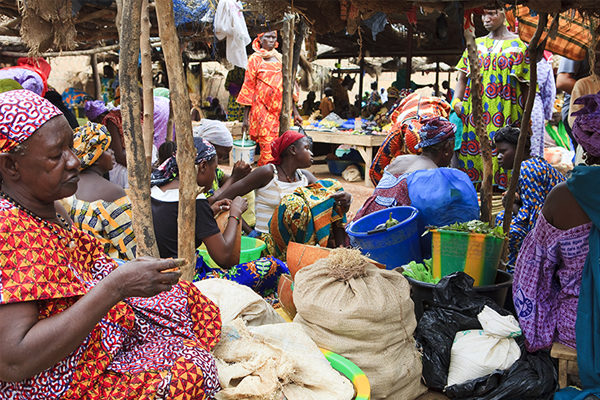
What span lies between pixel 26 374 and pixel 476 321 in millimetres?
2345

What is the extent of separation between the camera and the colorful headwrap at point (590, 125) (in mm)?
2578

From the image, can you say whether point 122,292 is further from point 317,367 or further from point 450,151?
point 450,151

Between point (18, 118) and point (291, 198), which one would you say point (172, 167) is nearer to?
point (291, 198)

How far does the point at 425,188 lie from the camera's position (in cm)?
395

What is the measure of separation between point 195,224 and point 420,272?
4.86ft

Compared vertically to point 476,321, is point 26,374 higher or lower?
higher

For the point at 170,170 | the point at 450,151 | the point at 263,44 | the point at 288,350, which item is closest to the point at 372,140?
the point at 263,44

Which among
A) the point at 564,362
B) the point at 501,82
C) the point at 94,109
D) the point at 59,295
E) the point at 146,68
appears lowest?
the point at 564,362

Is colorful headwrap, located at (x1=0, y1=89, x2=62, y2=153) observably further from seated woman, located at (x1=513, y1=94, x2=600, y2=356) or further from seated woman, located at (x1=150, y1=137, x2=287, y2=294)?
seated woman, located at (x1=513, y1=94, x2=600, y2=356)

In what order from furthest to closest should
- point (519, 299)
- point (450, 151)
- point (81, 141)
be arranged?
point (450, 151) → point (81, 141) → point (519, 299)

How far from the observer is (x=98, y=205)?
10.8 ft

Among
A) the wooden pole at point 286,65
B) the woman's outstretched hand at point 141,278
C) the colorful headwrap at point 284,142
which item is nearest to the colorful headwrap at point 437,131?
the colorful headwrap at point 284,142

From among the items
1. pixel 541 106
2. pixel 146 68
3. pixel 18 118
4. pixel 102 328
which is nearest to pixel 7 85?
pixel 146 68

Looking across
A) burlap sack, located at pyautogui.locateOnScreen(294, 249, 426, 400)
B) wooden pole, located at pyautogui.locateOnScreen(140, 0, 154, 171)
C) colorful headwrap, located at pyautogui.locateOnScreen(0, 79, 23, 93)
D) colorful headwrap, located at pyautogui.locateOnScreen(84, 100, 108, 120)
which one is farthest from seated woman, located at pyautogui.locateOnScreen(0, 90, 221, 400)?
colorful headwrap, located at pyautogui.locateOnScreen(84, 100, 108, 120)
